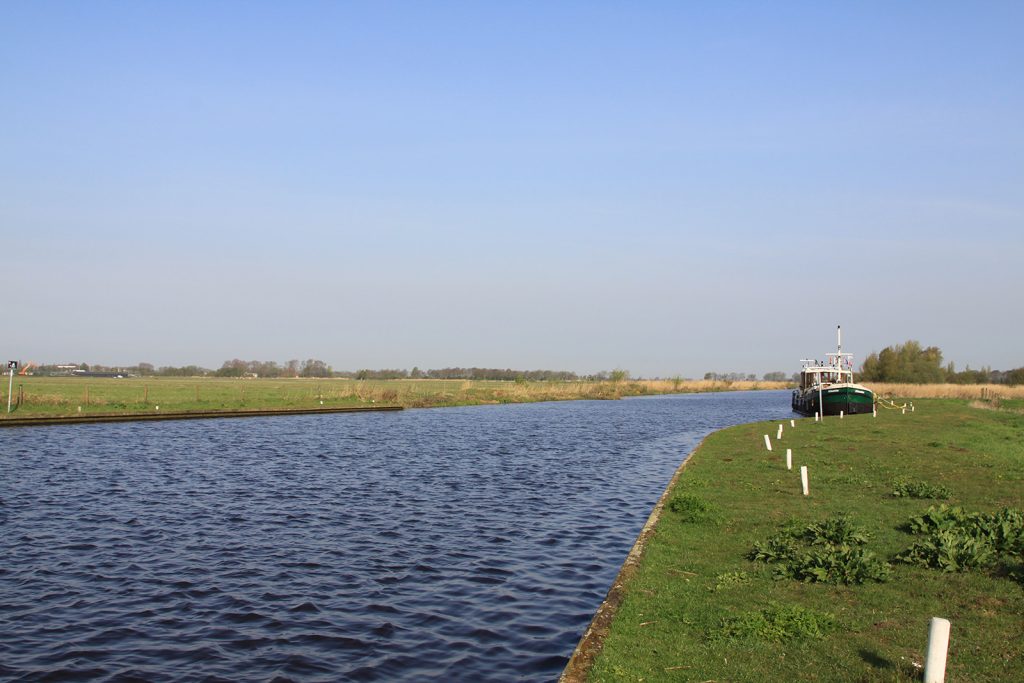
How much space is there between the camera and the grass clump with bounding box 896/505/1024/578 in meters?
12.2

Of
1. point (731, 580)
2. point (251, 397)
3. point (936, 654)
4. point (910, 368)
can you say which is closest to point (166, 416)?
point (251, 397)

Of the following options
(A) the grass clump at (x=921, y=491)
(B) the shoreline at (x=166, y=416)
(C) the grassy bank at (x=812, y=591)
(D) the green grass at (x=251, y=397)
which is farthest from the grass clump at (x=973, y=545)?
(D) the green grass at (x=251, y=397)

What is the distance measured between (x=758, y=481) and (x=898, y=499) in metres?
4.63

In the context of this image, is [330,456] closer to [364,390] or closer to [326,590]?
[326,590]

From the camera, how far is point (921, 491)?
19469mm

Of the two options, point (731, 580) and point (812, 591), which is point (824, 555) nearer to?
point (812, 591)

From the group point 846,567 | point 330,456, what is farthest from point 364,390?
point 846,567

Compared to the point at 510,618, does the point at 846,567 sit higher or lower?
higher

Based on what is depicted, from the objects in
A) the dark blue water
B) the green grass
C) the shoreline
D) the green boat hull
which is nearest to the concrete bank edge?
the dark blue water

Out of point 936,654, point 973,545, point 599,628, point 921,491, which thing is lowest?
point 599,628

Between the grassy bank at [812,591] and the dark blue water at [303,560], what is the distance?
5.47ft

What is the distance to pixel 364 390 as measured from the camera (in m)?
84.4

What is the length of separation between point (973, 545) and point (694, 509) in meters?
6.65

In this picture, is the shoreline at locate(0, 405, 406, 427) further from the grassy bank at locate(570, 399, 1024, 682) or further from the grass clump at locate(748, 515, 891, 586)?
the grass clump at locate(748, 515, 891, 586)
